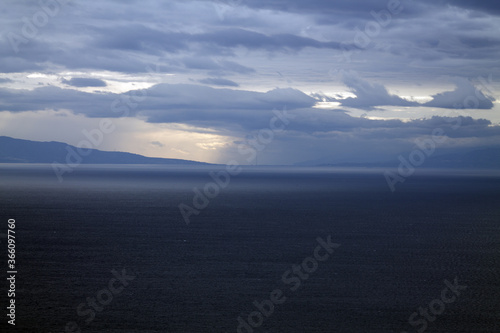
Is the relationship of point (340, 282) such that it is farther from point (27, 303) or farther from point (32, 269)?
point (32, 269)

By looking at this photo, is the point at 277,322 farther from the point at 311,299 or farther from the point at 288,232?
the point at 288,232

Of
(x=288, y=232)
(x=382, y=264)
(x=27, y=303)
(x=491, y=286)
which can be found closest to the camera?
(x=27, y=303)

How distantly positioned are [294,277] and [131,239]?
11513 mm

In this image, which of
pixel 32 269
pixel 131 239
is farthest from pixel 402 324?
pixel 131 239

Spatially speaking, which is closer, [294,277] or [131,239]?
[294,277]

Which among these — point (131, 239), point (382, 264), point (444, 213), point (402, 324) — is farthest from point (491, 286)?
point (444, 213)

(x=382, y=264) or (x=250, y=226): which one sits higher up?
(x=250, y=226)

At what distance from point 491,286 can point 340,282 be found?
498cm

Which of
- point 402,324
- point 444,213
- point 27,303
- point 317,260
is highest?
point 444,213

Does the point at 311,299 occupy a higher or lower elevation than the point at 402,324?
higher

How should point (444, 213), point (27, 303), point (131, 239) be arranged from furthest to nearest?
1. point (444, 213)
2. point (131, 239)
3. point (27, 303)

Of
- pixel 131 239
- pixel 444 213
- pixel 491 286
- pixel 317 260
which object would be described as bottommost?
pixel 491 286

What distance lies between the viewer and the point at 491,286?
18.4 metres

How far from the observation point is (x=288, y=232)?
103 ft
